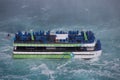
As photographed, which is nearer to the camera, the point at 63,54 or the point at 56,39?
the point at 63,54

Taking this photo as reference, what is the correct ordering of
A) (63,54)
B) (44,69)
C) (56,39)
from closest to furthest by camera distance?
(44,69), (63,54), (56,39)

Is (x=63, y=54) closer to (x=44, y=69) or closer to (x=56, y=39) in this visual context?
(x=56, y=39)

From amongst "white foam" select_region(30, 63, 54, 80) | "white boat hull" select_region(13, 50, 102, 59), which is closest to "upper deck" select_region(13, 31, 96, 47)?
"white boat hull" select_region(13, 50, 102, 59)

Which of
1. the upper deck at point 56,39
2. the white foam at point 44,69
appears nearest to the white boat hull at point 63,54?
the upper deck at point 56,39

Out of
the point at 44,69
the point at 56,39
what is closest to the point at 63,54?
the point at 56,39

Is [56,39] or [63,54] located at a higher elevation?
[56,39]

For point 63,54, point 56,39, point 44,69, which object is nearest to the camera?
point 44,69

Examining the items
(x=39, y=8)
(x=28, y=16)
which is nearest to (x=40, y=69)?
(x=28, y=16)

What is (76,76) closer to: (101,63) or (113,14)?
(101,63)

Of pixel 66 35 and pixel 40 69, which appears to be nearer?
pixel 40 69

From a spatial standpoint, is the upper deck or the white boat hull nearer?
the white boat hull

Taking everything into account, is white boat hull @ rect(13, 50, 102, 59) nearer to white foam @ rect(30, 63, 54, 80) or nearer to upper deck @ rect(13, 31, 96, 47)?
upper deck @ rect(13, 31, 96, 47)
